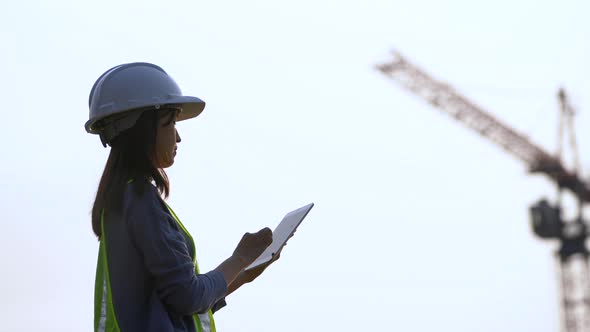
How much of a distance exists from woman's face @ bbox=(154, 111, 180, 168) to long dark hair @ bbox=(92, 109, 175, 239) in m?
0.01

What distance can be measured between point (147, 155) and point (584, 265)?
71597 millimetres

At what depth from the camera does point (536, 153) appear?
73.8 metres

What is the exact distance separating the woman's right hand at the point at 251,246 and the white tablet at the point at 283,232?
0.44ft

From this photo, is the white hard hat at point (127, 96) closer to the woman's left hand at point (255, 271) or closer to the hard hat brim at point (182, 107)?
the hard hat brim at point (182, 107)

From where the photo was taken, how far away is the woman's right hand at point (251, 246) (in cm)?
396

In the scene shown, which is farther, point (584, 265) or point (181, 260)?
point (584, 265)

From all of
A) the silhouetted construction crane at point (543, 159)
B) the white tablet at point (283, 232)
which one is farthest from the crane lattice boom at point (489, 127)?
the white tablet at point (283, 232)

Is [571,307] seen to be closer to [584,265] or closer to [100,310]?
[584,265]

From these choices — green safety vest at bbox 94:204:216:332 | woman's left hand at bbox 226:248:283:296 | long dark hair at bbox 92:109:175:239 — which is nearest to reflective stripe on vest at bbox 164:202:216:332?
green safety vest at bbox 94:204:216:332

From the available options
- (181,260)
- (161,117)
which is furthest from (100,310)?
(161,117)

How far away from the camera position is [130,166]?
3.89 meters

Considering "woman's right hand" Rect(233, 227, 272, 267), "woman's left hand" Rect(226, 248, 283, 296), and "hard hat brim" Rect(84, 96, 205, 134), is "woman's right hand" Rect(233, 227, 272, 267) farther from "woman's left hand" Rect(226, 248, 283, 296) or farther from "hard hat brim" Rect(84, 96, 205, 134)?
"hard hat brim" Rect(84, 96, 205, 134)

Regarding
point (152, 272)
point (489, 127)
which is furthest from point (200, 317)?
point (489, 127)

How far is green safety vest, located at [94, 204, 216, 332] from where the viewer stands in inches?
148
